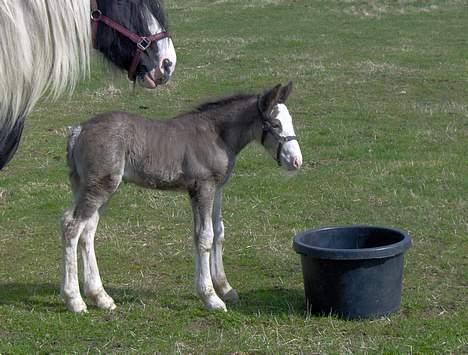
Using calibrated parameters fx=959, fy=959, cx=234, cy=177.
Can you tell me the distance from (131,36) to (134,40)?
0.07 feet

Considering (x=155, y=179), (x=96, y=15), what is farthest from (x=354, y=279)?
(x=96, y=15)

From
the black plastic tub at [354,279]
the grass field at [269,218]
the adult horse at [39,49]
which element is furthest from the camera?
the black plastic tub at [354,279]

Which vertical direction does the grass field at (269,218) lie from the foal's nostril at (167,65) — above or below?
below

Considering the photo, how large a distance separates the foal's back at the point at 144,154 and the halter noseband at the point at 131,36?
3.70ft

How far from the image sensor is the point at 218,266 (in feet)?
Result: 18.7

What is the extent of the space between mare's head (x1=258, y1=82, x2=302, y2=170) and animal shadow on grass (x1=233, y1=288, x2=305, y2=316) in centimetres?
79

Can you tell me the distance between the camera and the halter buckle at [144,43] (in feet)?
13.2

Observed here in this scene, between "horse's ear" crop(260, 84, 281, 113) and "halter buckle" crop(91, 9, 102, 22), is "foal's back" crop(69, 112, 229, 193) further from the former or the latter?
"halter buckle" crop(91, 9, 102, 22)

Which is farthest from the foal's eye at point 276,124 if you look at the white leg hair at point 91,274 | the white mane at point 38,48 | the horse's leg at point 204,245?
the white mane at point 38,48

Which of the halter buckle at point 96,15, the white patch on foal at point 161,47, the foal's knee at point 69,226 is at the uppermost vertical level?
the halter buckle at point 96,15

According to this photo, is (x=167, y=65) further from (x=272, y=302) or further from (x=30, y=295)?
(x=30, y=295)

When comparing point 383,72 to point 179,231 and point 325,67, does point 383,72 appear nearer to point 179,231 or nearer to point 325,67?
point 325,67

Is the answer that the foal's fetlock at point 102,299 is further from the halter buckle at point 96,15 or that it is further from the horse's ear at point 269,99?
the halter buckle at point 96,15

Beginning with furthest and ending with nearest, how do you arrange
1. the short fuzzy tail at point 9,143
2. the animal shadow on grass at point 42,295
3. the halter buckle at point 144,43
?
the animal shadow on grass at point 42,295 → the short fuzzy tail at point 9,143 → the halter buckle at point 144,43
